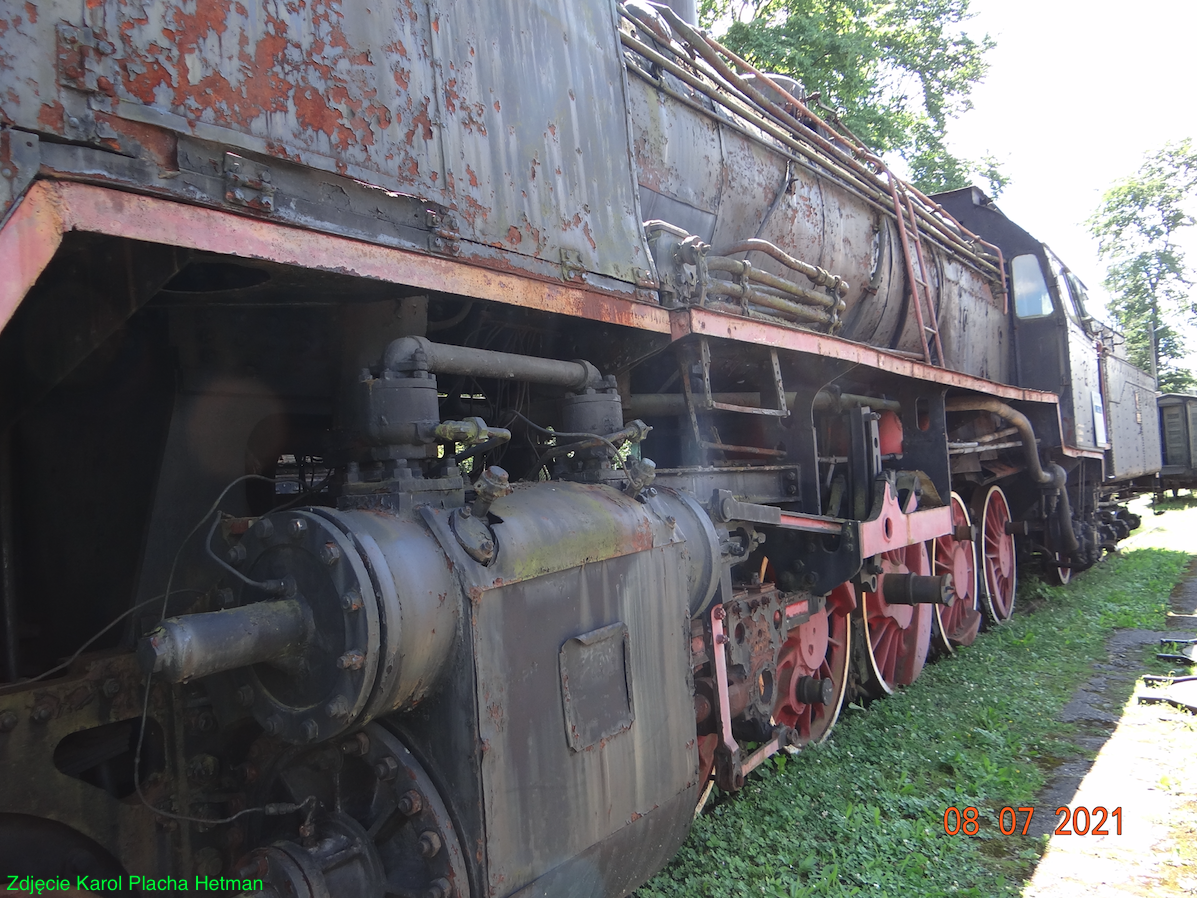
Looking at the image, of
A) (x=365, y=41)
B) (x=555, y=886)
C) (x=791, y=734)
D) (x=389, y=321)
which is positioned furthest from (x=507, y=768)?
(x=791, y=734)

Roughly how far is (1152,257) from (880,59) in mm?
21764

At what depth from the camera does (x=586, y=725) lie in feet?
6.65

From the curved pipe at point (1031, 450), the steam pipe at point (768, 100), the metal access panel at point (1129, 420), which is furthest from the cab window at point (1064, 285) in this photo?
the steam pipe at point (768, 100)

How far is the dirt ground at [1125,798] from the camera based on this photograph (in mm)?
2854

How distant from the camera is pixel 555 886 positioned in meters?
1.87

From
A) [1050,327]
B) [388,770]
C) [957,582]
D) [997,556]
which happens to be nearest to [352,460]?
[388,770]

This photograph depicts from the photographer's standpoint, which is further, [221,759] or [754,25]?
[754,25]

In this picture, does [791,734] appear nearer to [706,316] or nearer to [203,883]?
[706,316]

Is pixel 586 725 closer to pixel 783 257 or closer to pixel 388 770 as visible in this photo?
pixel 388 770

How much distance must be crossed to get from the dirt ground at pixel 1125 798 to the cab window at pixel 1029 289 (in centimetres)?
373

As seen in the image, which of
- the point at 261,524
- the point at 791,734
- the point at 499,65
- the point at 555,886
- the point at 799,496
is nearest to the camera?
the point at 261,524

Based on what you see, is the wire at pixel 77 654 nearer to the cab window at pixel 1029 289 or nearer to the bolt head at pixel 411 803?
the bolt head at pixel 411 803

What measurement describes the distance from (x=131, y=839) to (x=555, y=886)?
3.24ft

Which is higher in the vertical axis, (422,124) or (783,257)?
(783,257)
